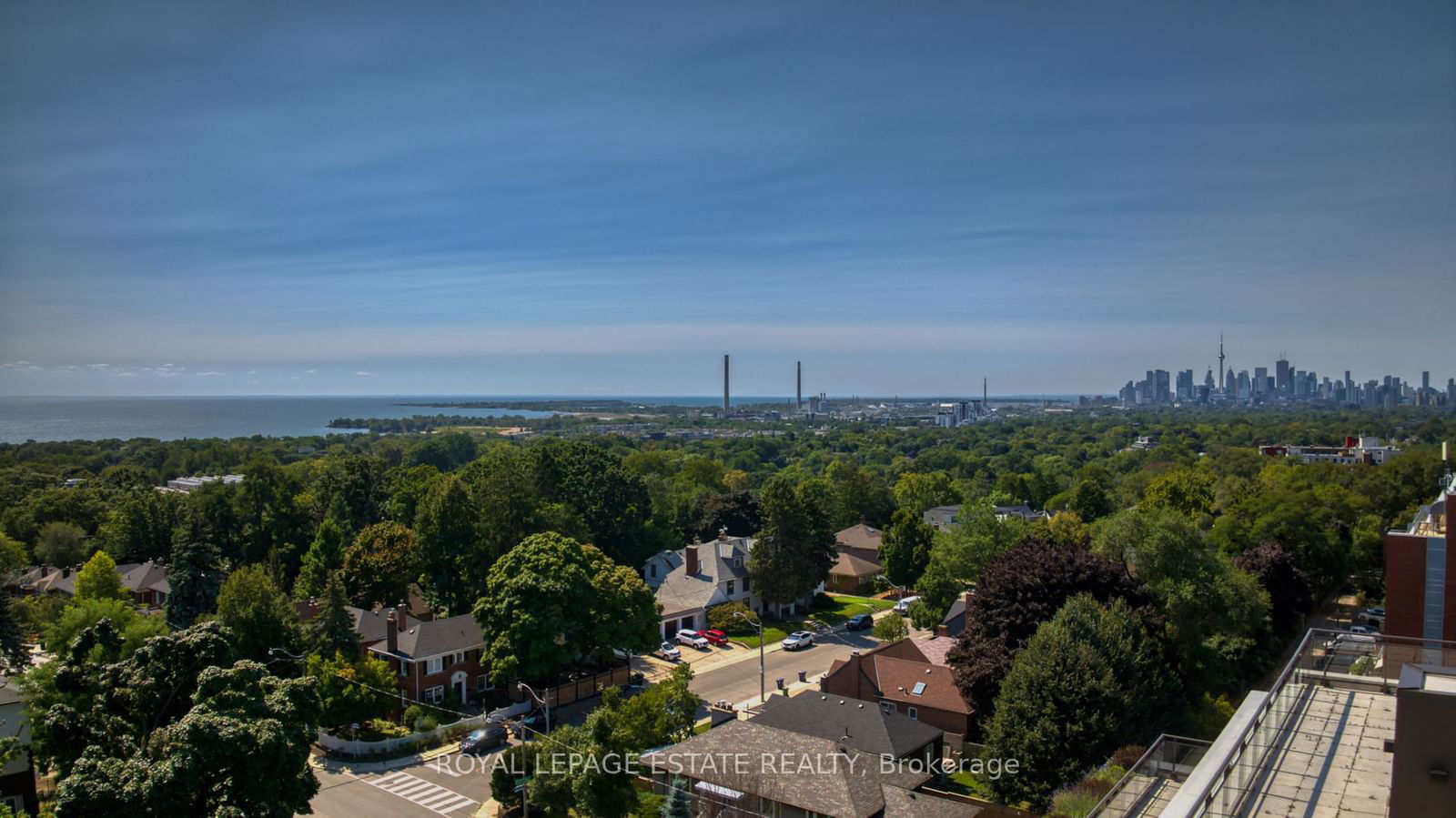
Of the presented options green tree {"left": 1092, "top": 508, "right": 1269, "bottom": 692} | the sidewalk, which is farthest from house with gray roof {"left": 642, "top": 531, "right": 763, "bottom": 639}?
green tree {"left": 1092, "top": 508, "right": 1269, "bottom": 692}

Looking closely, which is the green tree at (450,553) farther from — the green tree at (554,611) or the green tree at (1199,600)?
the green tree at (1199,600)

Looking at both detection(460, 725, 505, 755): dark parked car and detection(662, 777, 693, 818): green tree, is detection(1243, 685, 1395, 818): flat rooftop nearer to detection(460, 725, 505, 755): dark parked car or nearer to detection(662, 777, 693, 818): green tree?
detection(662, 777, 693, 818): green tree

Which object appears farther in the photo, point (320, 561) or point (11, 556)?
point (11, 556)

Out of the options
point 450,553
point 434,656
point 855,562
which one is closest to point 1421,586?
point 855,562

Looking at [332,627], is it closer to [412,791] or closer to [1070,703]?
[412,791]

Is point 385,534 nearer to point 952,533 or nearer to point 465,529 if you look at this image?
point 465,529

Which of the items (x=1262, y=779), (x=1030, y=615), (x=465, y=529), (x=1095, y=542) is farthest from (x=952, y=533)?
(x=1262, y=779)
